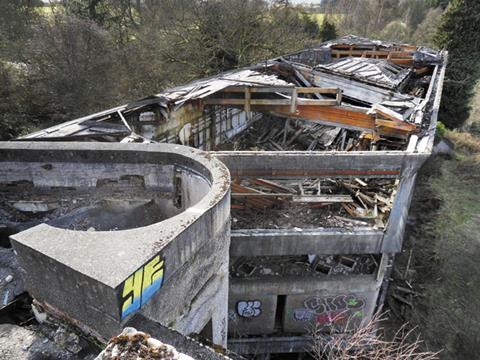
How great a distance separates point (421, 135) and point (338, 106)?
2.74 metres

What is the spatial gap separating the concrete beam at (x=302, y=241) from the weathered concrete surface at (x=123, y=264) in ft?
8.36

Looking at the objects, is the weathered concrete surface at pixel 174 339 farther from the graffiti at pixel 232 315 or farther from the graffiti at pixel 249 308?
the graffiti at pixel 232 315

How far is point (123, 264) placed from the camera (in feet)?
11.4

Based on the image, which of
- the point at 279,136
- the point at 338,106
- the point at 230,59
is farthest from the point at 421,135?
the point at 230,59

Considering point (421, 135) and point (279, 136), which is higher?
point (421, 135)

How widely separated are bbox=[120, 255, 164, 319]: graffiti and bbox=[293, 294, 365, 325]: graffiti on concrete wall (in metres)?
5.80

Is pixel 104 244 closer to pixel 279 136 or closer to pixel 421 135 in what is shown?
pixel 421 135

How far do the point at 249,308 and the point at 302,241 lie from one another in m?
2.37

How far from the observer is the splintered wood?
8336 millimetres

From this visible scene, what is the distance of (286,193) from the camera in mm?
8727

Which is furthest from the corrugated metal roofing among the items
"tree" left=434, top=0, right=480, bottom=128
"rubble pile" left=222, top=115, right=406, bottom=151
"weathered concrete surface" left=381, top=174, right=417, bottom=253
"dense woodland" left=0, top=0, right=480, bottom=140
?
"tree" left=434, top=0, right=480, bottom=128

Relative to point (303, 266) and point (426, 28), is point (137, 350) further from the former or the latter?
point (426, 28)

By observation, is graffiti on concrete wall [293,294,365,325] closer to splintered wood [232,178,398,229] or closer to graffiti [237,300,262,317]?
graffiti [237,300,262,317]

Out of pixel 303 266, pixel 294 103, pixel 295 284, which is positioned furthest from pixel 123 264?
pixel 294 103
